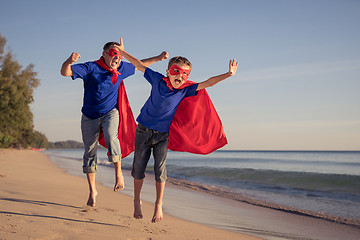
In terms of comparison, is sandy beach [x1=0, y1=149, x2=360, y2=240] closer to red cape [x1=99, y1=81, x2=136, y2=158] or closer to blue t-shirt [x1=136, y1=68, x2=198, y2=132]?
red cape [x1=99, y1=81, x2=136, y2=158]

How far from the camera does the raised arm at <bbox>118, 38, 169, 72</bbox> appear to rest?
4367 mm

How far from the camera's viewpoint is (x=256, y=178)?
48.0ft

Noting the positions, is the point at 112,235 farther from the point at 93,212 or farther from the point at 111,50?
the point at 111,50

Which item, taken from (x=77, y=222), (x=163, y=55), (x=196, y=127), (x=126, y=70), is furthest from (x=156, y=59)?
(x=77, y=222)

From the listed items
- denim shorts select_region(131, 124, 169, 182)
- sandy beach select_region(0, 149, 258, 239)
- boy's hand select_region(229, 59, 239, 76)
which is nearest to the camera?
sandy beach select_region(0, 149, 258, 239)

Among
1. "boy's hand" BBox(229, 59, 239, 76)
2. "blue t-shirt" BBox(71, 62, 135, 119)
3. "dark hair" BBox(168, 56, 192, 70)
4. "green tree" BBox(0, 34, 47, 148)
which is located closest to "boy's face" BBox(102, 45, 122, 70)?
"blue t-shirt" BBox(71, 62, 135, 119)

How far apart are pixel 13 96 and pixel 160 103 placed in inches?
1258

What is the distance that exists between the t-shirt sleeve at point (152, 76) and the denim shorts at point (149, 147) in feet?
1.97

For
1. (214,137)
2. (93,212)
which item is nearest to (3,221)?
(93,212)

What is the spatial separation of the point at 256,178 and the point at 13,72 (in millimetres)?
26836

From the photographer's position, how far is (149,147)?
4191 millimetres

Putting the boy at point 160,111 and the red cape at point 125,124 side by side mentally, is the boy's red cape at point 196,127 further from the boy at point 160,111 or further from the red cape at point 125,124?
the boy at point 160,111

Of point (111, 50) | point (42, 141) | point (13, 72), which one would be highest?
point (13, 72)

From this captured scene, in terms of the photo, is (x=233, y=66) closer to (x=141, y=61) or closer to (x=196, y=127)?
(x=196, y=127)
